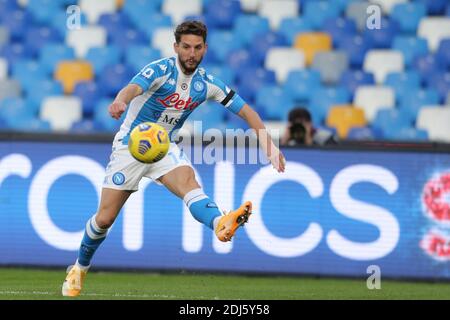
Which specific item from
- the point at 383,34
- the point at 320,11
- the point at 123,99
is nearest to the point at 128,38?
the point at 320,11

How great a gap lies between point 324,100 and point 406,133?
3.88 feet

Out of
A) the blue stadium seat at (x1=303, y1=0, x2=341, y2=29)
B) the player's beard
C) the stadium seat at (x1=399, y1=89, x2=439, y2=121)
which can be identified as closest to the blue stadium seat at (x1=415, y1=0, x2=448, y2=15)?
the blue stadium seat at (x1=303, y1=0, x2=341, y2=29)

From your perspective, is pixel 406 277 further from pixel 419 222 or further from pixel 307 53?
pixel 307 53

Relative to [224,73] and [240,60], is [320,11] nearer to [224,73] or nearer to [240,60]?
[240,60]

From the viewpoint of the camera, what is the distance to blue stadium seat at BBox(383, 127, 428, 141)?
13.8 m

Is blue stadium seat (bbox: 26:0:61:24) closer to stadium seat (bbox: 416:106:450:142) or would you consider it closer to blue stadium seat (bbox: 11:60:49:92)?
blue stadium seat (bbox: 11:60:49:92)

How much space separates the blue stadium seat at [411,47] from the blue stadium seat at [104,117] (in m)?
3.82

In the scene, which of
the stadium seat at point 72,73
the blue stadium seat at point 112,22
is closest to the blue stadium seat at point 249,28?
the blue stadium seat at point 112,22

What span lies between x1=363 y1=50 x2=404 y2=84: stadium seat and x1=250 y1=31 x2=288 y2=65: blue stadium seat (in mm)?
1261

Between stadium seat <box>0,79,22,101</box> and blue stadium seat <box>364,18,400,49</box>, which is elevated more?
blue stadium seat <box>364,18,400,49</box>

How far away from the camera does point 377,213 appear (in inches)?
442

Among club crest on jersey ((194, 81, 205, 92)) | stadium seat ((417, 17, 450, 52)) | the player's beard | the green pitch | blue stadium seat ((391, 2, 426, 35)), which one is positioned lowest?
the green pitch

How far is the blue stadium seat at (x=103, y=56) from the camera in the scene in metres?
15.6

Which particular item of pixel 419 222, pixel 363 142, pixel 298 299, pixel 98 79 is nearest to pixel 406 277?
pixel 419 222
